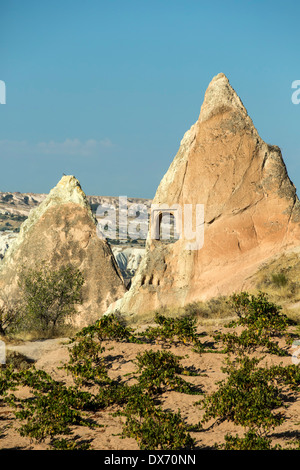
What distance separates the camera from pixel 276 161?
18.0 m

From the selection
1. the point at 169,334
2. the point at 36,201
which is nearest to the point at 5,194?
the point at 36,201

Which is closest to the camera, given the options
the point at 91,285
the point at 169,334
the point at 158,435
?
the point at 158,435

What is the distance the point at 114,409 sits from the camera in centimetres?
922

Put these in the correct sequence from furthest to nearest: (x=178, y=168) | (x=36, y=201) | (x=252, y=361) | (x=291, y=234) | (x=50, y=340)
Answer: (x=36, y=201), (x=178, y=168), (x=291, y=234), (x=50, y=340), (x=252, y=361)

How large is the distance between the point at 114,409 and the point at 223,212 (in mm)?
9780

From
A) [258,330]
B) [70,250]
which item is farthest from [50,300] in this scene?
[258,330]

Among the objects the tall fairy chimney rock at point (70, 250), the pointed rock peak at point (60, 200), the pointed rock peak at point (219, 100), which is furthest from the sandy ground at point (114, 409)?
the pointed rock peak at point (60, 200)

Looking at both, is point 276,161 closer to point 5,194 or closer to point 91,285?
point 91,285

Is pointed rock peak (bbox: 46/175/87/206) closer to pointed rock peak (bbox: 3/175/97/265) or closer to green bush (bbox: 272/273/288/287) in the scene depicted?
pointed rock peak (bbox: 3/175/97/265)

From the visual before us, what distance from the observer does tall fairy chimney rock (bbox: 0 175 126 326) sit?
2064 centimetres

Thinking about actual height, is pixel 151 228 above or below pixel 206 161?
below

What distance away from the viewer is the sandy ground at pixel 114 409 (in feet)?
25.4

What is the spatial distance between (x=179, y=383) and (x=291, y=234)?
9.09m

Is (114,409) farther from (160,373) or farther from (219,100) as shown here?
(219,100)
